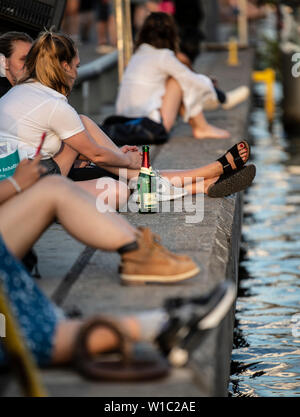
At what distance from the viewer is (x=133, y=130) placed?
347 inches

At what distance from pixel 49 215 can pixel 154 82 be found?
16.5 ft

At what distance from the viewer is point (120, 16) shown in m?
11.3

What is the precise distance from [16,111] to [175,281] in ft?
4.93

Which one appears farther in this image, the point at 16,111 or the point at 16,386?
the point at 16,111

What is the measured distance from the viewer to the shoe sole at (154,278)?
443 cm

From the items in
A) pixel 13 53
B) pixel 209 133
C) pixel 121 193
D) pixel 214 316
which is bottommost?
pixel 209 133

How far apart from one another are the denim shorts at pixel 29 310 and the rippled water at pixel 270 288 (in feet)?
5.80

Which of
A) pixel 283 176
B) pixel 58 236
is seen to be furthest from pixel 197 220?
pixel 283 176

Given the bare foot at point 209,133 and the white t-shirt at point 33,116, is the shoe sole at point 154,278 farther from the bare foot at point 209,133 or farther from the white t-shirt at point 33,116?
the bare foot at point 209,133

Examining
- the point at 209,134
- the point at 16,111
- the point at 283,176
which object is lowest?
the point at 283,176

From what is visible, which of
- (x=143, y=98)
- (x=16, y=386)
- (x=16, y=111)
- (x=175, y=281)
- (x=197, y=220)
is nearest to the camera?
(x=16, y=386)

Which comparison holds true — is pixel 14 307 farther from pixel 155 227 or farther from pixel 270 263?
pixel 270 263

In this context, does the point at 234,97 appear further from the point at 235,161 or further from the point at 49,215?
the point at 49,215

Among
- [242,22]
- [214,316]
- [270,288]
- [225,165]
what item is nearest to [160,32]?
[225,165]
